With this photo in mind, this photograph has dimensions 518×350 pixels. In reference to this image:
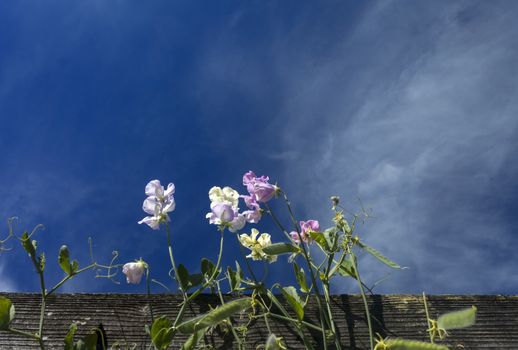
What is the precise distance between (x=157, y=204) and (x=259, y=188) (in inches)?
11.2

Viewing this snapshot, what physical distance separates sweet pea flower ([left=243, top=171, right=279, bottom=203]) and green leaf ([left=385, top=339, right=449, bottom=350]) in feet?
2.04

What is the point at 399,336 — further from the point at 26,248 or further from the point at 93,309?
the point at 26,248

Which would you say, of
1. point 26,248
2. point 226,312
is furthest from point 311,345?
point 26,248

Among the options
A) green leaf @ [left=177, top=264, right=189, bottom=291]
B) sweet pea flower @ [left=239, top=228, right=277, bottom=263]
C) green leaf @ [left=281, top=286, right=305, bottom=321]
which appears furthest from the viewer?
sweet pea flower @ [left=239, top=228, right=277, bottom=263]

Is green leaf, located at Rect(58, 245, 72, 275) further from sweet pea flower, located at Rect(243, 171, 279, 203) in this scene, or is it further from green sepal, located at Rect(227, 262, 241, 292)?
sweet pea flower, located at Rect(243, 171, 279, 203)

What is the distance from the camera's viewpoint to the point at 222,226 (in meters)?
1.64

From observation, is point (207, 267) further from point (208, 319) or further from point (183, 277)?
point (208, 319)

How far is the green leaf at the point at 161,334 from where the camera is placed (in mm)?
1289

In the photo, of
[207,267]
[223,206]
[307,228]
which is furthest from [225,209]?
[307,228]

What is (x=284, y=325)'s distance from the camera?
1430mm

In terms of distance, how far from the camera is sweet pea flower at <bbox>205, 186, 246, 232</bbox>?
5.37 feet

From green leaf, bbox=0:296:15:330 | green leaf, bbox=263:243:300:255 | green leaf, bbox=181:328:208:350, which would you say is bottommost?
green leaf, bbox=181:328:208:350

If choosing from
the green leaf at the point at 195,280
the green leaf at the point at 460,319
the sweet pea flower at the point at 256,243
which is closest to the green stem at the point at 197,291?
the green leaf at the point at 195,280

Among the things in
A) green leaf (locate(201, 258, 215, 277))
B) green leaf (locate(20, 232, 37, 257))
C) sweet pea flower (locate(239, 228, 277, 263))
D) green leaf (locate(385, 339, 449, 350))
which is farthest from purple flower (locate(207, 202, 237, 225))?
green leaf (locate(385, 339, 449, 350))
